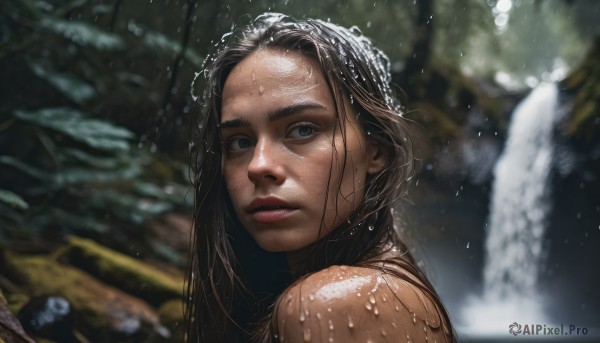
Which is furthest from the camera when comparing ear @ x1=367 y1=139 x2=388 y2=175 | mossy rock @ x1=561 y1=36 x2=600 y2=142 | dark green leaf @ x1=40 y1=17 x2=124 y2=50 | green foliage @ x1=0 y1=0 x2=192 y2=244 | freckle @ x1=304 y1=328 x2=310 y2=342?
mossy rock @ x1=561 y1=36 x2=600 y2=142

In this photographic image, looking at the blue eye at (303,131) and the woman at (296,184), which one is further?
the blue eye at (303,131)

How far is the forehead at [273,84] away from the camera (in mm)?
1703

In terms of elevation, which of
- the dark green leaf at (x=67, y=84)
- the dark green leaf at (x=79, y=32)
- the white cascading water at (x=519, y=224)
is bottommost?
the white cascading water at (x=519, y=224)

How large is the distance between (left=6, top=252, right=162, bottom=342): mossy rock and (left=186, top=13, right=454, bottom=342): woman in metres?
1.13

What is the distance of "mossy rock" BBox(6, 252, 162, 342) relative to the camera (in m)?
2.92

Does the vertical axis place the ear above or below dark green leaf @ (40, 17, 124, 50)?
below

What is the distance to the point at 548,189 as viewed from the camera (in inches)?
339

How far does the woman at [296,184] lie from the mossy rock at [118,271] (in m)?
1.77

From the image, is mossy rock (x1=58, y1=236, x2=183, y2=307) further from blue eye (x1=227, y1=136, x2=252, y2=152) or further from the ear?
the ear

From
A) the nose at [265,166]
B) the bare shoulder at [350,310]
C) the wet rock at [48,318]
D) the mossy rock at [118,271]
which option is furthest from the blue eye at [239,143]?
the mossy rock at [118,271]

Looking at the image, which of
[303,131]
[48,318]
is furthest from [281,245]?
[48,318]

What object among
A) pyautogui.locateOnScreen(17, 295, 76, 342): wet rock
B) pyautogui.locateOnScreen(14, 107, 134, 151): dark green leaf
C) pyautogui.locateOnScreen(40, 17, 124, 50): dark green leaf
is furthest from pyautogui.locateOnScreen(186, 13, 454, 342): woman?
pyautogui.locateOnScreen(40, 17, 124, 50): dark green leaf

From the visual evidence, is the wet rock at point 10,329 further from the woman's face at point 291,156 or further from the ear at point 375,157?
the ear at point 375,157

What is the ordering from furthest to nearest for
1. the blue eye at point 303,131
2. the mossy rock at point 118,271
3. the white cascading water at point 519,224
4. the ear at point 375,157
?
the white cascading water at point 519,224, the mossy rock at point 118,271, the ear at point 375,157, the blue eye at point 303,131
